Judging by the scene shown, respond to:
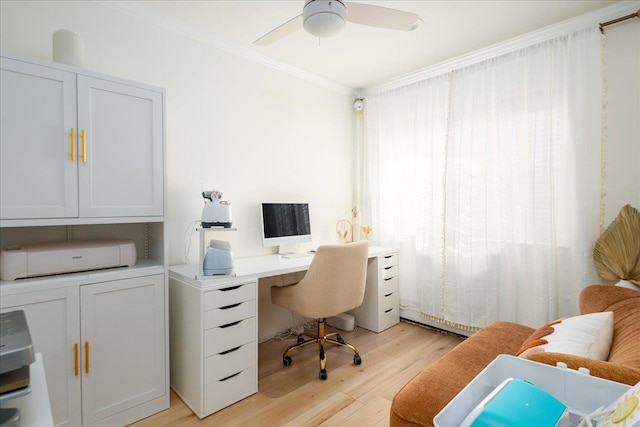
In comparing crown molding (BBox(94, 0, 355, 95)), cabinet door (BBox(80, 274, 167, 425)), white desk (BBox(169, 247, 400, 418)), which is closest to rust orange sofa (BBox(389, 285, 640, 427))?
white desk (BBox(169, 247, 400, 418))

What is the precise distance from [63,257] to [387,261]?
2527 mm

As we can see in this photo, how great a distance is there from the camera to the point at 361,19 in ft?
5.75

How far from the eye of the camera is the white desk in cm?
191

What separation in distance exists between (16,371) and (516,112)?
3123 mm

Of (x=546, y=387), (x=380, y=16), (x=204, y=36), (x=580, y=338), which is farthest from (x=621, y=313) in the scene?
(x=204, y=36)

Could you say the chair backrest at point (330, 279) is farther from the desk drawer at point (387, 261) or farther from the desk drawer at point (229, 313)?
the desk drawer at point (387, 261)

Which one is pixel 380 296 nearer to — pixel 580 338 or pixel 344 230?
pixel 344 230

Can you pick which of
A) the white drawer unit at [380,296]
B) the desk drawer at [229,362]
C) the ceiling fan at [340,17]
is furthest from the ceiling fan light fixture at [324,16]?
the white drawer unit at [380,296]

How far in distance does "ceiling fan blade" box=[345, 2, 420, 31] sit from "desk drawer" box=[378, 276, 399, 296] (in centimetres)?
219

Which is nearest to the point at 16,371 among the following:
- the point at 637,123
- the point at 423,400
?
the point at 423,400

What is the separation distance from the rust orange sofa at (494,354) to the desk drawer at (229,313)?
3.65ft

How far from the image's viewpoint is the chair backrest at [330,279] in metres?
2.29

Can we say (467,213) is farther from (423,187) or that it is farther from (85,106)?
(85,106)

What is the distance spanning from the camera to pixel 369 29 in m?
2.48
